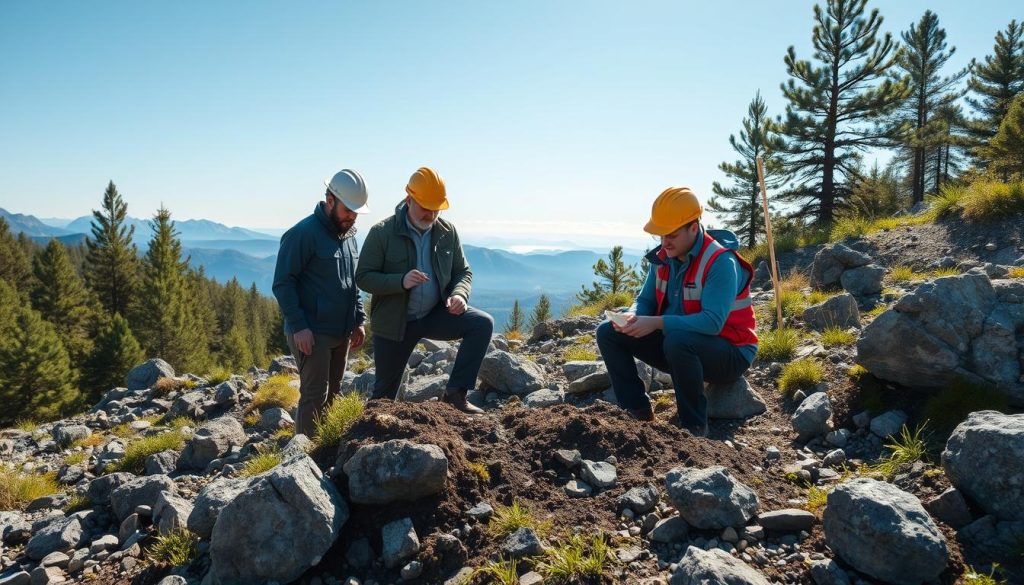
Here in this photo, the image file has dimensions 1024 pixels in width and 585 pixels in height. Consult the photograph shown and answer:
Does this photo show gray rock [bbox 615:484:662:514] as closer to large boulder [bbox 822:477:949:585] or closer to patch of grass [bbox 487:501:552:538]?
patch of grass [bbox 487:501:552:538]

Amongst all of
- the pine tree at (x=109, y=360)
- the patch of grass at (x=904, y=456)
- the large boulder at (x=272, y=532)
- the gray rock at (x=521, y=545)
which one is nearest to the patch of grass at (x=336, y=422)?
the large boulder at (x=272, y=532)

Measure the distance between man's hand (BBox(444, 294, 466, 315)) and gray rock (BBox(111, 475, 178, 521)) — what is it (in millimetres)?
2905

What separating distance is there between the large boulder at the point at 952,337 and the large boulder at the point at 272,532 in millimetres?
4635

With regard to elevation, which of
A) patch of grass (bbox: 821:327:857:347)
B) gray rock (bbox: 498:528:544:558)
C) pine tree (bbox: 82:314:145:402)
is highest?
patch of grass (bbox: 821:327:857:347)

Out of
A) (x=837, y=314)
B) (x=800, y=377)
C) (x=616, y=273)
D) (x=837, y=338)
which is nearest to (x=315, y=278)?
(x=800, y=377)

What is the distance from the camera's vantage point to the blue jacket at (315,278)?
524cm

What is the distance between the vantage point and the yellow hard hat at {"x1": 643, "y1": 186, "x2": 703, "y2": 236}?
4.68m

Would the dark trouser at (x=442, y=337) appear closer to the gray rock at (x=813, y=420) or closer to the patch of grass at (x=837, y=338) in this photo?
the gray rock at (x=813, y=420)

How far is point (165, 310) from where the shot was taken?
38406 millimetres

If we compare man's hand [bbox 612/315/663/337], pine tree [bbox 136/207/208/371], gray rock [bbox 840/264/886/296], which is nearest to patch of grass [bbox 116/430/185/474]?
man's hand [bbox 612/315/663/337]

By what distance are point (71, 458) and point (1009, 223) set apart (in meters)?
16.6

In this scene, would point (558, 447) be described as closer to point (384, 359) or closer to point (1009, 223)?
point (384, 359)

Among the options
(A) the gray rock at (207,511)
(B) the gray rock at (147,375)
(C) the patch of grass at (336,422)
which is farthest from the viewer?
(B) the gray rock at (147,375)

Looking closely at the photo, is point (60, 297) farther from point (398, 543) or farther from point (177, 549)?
point (398, 543)
